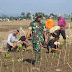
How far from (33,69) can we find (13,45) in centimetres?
219

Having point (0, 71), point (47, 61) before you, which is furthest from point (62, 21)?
point (0, 71)

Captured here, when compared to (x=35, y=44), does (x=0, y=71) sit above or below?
below

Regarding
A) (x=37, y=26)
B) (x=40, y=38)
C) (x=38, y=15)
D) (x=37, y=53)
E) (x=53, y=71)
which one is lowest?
(x=53, y=71)

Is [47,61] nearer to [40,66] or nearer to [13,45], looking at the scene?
[40,66]

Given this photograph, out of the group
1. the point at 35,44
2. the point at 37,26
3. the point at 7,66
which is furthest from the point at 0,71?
the point at 37,26

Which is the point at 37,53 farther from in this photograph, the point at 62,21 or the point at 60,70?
the point at 62,21

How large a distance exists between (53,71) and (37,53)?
601mm

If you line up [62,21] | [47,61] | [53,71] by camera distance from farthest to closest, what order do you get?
[62,21] < [47,61] < [53,71]

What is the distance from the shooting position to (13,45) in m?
6.25

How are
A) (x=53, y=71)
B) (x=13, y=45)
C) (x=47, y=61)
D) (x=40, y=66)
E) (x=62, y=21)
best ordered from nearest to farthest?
(x=53, y=71), (x=40, y=66), (x=47, y=61), (x=13, y=45), (x=62, y=21)

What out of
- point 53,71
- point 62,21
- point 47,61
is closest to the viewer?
point 53,71

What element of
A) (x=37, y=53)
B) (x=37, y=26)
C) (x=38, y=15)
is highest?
(x=38, y=15)

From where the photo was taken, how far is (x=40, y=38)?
4.37 meters

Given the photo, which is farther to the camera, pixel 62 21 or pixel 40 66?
pixel 62 21
